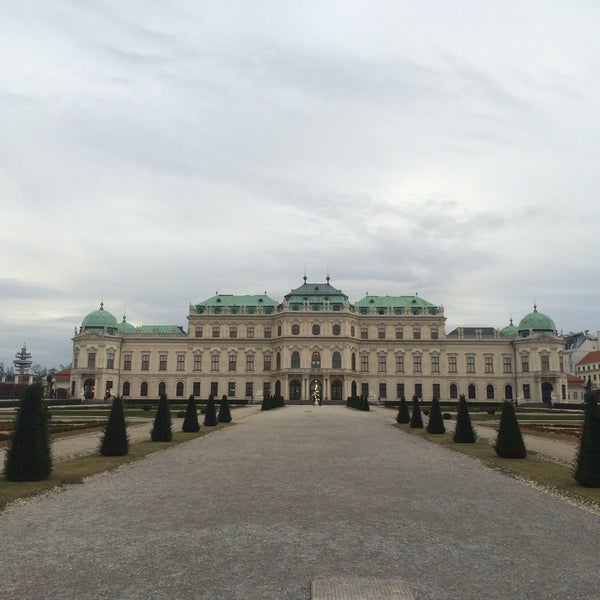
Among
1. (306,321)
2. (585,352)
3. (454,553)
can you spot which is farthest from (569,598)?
(585,352)

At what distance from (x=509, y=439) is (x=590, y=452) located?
5.73 meters

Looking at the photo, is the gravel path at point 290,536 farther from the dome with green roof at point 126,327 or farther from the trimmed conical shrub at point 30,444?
the dome with green roof at point 126,327

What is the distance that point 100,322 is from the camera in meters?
86.2

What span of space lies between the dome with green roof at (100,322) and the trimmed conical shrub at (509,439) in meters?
75.0

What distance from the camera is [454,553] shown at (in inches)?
320

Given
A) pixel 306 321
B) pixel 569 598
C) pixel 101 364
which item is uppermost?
pixel 306 321

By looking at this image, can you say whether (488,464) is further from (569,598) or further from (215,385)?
(215,385)

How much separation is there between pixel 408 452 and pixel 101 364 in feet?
233

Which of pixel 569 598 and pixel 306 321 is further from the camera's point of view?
pixel 306 321

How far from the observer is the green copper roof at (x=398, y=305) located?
88.9 metres

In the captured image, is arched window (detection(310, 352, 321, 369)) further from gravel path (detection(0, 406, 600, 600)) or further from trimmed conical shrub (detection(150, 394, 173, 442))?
gravel path (detection(0, 406, 600, 600))

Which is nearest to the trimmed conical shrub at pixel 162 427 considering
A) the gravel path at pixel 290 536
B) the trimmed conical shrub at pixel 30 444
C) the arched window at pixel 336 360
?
the gravel path at pixel 290 536

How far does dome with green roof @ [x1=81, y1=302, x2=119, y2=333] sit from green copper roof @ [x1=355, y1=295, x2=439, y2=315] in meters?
38.5

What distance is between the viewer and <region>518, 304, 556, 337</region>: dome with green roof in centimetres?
8425
